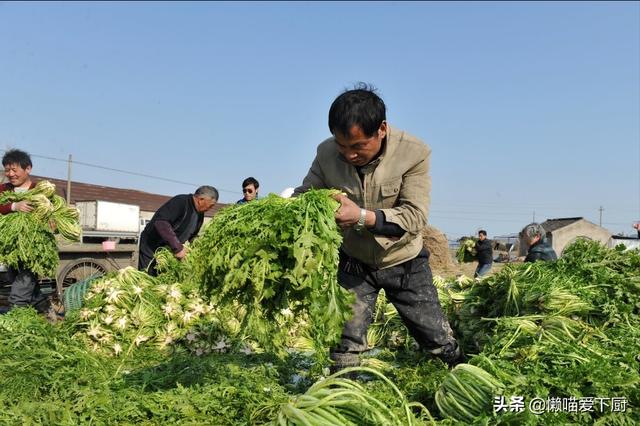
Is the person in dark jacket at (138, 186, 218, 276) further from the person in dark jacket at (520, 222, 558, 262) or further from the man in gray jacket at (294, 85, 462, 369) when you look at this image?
the person in dark jacket at (520, 222, 558, 262)

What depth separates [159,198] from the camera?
3972 centimetres

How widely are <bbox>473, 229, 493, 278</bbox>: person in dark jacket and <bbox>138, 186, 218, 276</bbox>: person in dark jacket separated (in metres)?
9.95

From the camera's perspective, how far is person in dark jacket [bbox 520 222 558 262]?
356 inches

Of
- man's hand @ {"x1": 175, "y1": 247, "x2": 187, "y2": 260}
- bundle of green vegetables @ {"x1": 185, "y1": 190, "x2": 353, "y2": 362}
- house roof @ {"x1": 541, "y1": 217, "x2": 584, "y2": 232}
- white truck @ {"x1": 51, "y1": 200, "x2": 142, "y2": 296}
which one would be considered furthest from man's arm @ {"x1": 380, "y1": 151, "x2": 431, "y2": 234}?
house roof @ {"x1": 541, "y1": 217, "x2": 584, "y2": 232}

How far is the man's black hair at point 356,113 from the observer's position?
3.26 meters

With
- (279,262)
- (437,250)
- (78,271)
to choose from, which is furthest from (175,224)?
(437,250)

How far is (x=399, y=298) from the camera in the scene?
4156 millimetres

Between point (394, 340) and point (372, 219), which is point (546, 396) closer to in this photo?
point (372, 219)

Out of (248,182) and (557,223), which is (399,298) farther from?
(557,223)

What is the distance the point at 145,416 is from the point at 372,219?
6.07 ft

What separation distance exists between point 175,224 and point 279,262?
5.24m

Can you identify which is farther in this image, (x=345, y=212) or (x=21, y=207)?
(x=21, y=207)

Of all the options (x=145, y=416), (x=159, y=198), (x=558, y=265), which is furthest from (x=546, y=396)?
(x=159, y=198)

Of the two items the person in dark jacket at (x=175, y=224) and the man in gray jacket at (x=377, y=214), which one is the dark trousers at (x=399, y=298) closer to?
the man in gray jacket at (x=377, y=214)
